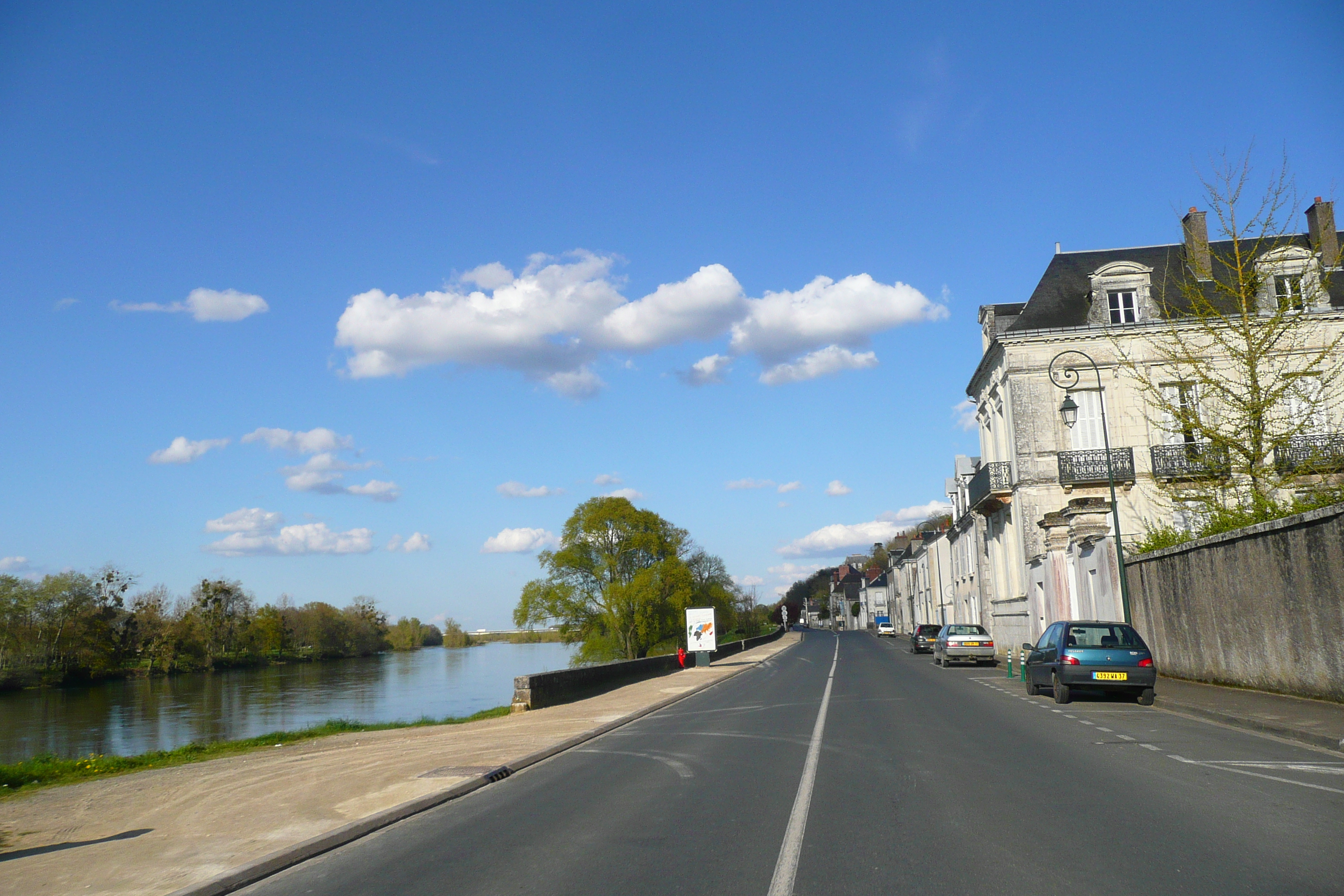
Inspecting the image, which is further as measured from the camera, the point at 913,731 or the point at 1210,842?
the point at 913,731

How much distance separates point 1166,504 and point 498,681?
37345 mm

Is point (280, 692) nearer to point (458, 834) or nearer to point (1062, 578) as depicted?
point (1062, 578)

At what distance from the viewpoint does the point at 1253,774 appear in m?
8.73

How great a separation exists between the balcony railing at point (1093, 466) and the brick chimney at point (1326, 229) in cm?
942

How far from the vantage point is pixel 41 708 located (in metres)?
46.3

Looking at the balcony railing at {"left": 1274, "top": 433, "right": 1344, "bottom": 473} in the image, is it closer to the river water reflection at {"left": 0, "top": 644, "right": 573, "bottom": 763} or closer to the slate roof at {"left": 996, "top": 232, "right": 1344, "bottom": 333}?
the slate roof at {"left": 996, "top": 232, "right": 1344, "bottom": 333}

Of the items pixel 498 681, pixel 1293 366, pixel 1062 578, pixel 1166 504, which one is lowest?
pixel 498 681

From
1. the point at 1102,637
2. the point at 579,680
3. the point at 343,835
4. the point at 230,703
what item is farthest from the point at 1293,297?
the point at 230,703

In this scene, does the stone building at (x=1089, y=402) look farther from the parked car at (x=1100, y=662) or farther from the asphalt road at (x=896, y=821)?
the asphalt road at (x=896, y=821)

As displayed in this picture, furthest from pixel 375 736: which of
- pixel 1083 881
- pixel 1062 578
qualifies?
pixel 1062 578

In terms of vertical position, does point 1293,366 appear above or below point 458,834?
above

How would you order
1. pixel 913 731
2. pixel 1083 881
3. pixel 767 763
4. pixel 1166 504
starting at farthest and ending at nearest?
pixel 1166 504 → pixel 913 731 → pixel 767 763 → pixel 1083 881

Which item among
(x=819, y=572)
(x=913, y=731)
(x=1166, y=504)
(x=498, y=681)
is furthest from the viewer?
(x=819, y=572)

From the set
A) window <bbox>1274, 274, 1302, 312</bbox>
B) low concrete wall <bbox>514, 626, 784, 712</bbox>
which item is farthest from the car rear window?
low concrete wall <bbox>514, 626, 784, 712</bbox>
